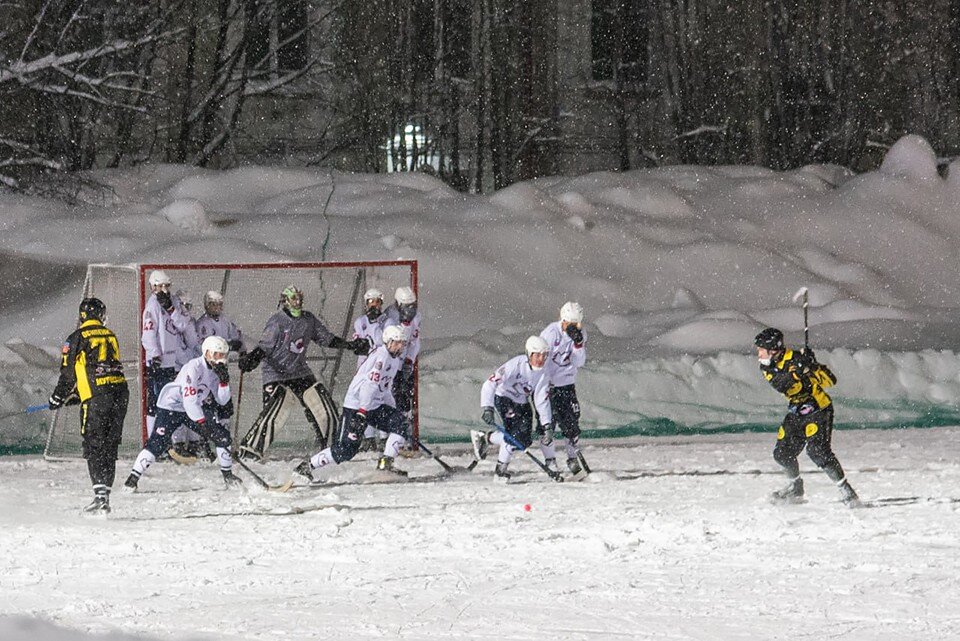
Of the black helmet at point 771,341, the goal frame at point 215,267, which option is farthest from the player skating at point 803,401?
the goal frame at point 215,267

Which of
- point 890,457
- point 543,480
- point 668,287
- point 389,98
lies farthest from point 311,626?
point 389,98

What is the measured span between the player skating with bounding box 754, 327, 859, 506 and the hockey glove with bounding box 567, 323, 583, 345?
2.43 metres

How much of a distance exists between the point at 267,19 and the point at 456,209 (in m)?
4.64

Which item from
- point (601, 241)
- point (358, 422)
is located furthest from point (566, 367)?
point (601, 241)

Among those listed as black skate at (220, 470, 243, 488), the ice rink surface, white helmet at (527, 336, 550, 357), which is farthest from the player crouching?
white helmet at (527, 336, 550, 357)

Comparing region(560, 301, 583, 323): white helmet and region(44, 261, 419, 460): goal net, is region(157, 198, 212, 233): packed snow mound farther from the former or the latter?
region(560, 301, 583, 323): white helmet

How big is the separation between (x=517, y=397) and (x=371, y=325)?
2.27 meters

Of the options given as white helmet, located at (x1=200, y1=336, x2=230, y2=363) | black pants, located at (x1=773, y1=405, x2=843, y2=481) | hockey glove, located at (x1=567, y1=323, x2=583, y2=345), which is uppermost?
hockey glove, located at (x1=567, y1=323, x2=583, y2=345)

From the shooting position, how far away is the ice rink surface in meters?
7.67

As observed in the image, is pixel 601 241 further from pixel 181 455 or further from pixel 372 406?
pixel 372 406

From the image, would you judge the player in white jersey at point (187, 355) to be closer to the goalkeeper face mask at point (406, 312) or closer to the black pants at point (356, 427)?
the goalkeeper face mask at point (406, 312)

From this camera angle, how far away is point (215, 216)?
73.4ft

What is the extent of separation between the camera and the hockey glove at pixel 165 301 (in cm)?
1429

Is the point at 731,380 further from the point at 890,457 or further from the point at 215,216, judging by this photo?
the point at 215,216
